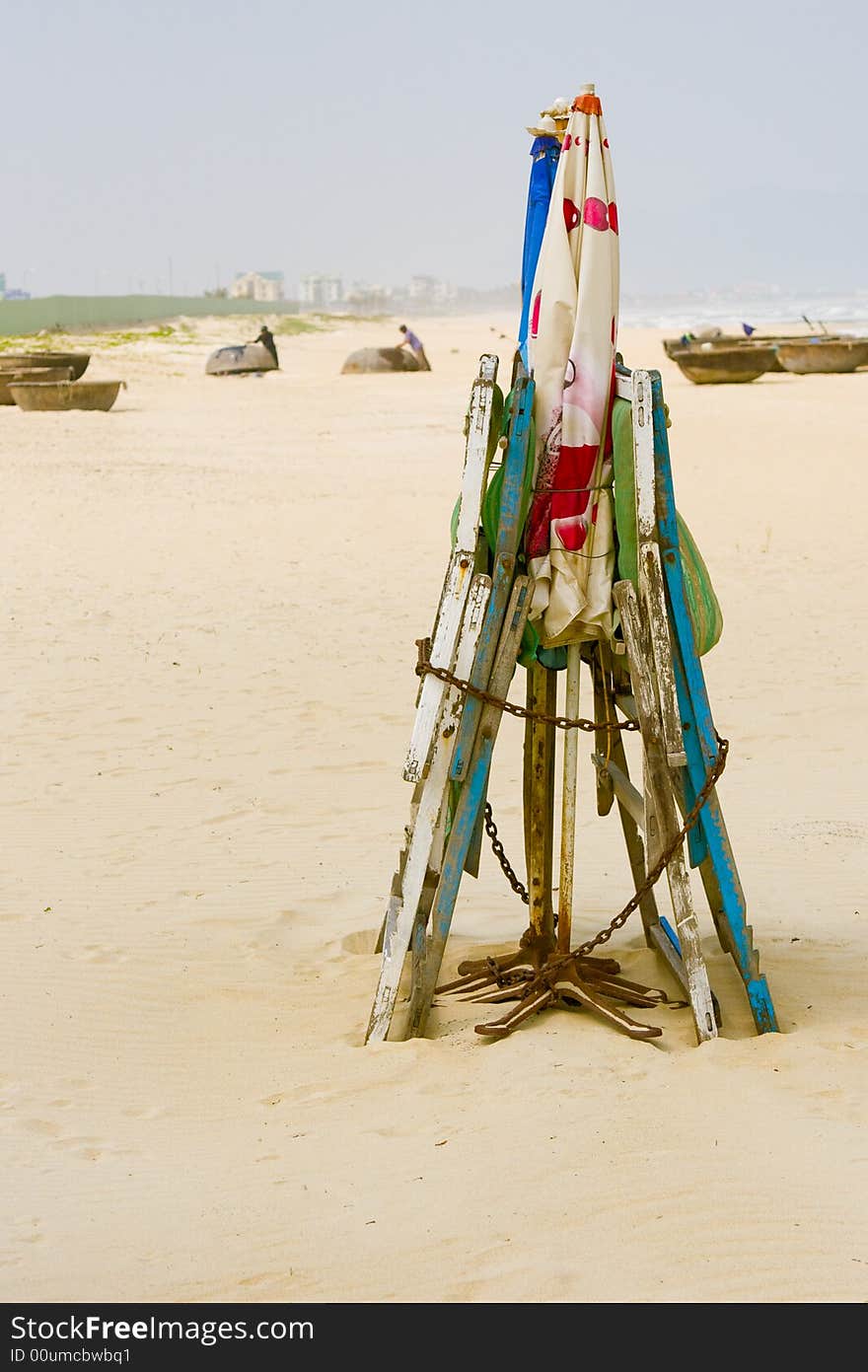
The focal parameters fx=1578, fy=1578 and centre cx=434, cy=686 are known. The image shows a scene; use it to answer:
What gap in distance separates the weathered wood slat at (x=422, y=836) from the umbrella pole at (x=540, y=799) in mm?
459

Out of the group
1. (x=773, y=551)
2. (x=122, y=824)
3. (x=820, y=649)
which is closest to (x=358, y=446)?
(x=773, y=551)

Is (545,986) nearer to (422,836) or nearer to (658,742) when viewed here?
(422,836)

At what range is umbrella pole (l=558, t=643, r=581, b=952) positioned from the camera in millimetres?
4941

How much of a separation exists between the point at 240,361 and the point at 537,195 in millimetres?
32179

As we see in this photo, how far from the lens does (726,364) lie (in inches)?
1111

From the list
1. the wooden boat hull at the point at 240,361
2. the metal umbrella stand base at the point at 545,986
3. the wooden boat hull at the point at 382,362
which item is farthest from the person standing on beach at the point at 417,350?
the metal umbrella stand base at the point at 545,986

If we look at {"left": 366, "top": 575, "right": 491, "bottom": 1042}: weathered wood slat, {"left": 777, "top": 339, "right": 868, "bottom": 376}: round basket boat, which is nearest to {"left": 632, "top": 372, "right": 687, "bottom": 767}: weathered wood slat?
{"left": 366, "top": 575, "right": 491, "bottom": 1042}: weathered wood slat

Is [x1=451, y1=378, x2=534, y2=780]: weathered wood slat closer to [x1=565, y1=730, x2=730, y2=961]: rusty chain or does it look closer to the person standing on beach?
[x1=565, y1=730, x2=730, y2=961]: rusty chain

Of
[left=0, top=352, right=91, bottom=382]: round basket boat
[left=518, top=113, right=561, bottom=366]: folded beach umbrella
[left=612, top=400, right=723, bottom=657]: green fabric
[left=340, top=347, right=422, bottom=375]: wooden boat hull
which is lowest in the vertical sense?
[left=340, top=347, right=422, bottom=375]: wooden boat hull

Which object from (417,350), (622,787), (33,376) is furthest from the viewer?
(417,350)

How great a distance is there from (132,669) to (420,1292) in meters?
7.41

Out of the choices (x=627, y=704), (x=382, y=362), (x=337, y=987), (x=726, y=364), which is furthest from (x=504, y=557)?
(x=382, y=362)

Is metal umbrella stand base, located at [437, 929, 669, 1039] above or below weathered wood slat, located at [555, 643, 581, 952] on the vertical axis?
below

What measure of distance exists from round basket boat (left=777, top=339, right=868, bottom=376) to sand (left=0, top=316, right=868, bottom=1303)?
15.9 meters
